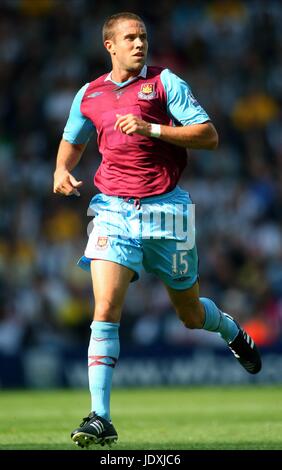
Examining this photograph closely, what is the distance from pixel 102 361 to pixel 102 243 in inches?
30.5

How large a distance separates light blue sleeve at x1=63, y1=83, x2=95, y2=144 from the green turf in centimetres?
207

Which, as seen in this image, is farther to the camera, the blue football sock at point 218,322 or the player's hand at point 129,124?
the blue football sock at point 218,322

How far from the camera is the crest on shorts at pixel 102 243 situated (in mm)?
7449

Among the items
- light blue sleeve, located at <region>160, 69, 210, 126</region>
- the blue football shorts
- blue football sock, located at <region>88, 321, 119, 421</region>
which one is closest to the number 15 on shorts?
the blue football shorts

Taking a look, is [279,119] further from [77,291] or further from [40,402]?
[40,402]

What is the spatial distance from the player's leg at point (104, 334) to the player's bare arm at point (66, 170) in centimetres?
52

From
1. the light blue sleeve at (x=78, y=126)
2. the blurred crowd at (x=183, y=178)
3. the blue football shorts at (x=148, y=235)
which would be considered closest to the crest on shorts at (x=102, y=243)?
the blue football shorts at (x=148, y=235)

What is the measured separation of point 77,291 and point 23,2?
5911mm

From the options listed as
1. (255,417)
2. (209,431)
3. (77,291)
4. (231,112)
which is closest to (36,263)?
(77,291)

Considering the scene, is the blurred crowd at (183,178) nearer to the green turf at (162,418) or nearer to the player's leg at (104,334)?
the green turf at (162,418)

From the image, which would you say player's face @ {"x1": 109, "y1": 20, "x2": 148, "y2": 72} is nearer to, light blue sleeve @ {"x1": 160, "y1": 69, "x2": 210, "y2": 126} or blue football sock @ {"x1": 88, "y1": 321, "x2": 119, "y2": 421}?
light blue sleeve @ {"x1": 160, "y1": 69, "x2": 210, "y2": 126}

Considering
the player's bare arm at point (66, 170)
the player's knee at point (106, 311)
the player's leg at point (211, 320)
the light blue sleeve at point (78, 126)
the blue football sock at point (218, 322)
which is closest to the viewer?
the player's knee at point (106, 311)

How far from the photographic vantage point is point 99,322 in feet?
23.7

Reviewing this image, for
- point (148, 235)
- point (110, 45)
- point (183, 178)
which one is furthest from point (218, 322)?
point (183, 178)
